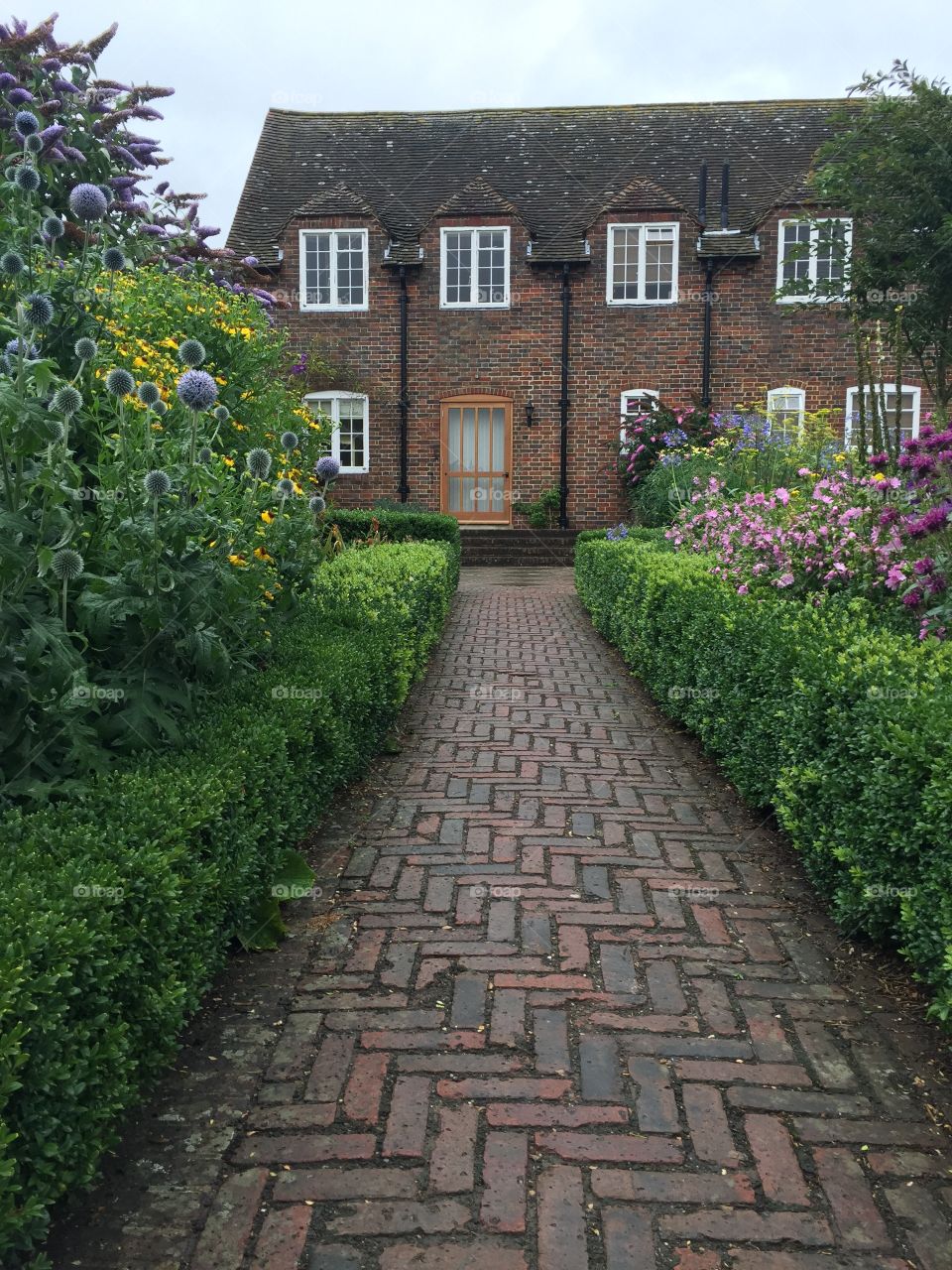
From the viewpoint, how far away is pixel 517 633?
10633mm

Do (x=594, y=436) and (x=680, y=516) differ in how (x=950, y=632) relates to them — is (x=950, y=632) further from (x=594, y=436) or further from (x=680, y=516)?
(x=594, y=436)

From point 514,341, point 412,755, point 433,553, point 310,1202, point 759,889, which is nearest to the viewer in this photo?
point 310,1202

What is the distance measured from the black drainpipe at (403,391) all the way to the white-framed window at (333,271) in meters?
0.77

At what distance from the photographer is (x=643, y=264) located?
1920 cm

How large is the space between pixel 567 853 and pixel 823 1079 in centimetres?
175

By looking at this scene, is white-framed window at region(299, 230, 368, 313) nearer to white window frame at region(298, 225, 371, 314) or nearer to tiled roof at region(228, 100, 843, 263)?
white window frame at region(298, 225, 371, 314)

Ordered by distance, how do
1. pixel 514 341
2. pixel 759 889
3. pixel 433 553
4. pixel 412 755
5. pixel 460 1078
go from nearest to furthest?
1. pixel 460 1078
2. pixel 759 889
3. pixel 412 755
4. pixel 433 553
5. pixel 514 341

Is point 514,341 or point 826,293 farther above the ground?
point 514,341

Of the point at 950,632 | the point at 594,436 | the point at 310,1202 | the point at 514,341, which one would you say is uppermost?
the point at 514,341

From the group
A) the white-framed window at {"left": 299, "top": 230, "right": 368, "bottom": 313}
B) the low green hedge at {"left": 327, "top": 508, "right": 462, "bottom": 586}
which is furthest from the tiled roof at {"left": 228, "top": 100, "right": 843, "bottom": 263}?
the low green hedge at {"left": 327, "top": 508, "right": 462, "bottom": 586}

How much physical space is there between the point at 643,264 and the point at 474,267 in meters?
3.32

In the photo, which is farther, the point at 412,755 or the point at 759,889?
the point at 412,755

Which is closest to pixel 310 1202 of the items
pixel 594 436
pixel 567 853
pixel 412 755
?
pixel 567 853

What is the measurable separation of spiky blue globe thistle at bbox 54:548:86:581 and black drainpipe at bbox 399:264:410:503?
675 inches
